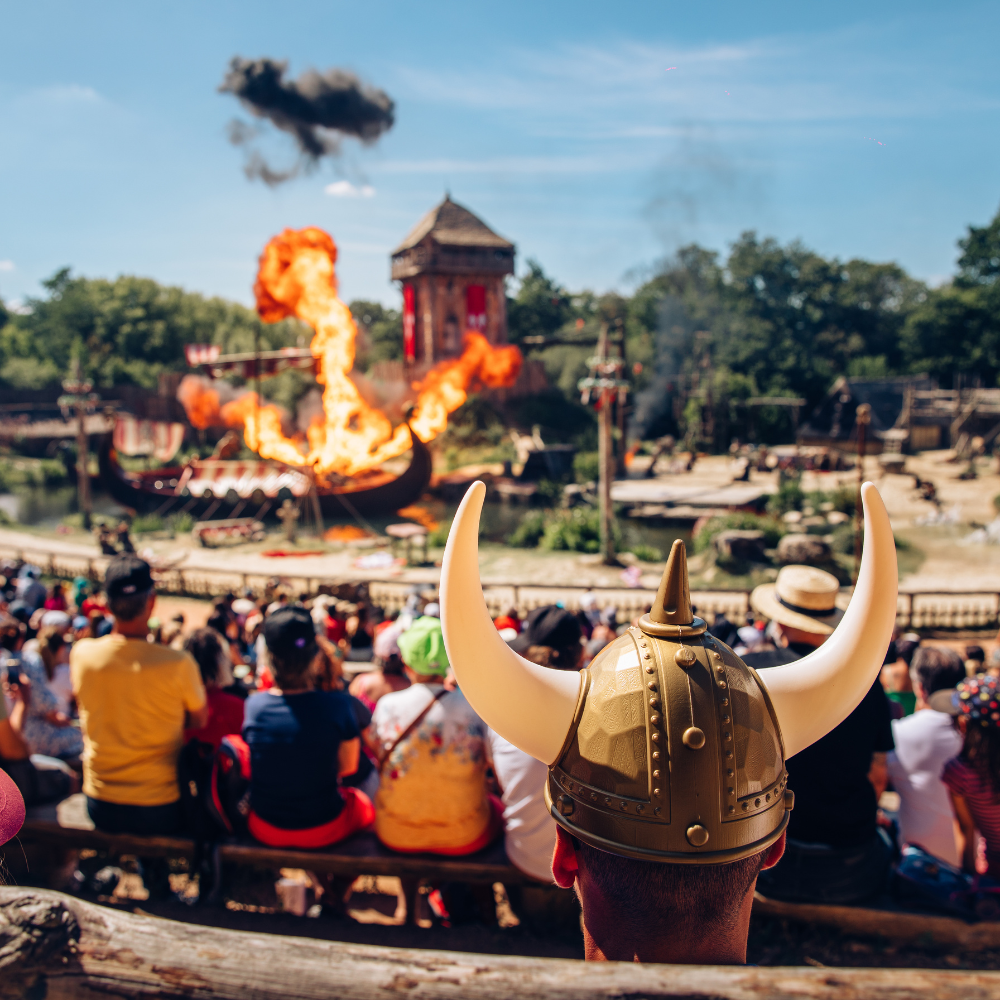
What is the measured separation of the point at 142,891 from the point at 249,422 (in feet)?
76.1

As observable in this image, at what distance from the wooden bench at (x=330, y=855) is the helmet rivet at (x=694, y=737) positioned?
7.55ft

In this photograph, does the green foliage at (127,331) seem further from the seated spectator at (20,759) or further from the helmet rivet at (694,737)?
the helmet rivet at (694,737)

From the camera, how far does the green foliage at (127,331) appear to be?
187ft

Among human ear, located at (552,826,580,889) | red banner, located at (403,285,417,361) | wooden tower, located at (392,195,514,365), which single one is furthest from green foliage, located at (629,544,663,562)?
red banner, located at (403,285,417,361)

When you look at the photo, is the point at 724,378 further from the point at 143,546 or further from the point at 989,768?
the point at 989,768

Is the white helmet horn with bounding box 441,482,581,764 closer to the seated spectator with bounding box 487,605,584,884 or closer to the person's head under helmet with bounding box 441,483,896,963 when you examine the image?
the person's head under helmet with bounding box 441,483,896,963

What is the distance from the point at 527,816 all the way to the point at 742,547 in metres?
14.1

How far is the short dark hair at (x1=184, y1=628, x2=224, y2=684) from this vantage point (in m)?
4.41

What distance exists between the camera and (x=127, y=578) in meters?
3.64

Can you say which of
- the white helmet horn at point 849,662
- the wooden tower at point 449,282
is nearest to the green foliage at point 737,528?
the white helmet horn at point 849,662

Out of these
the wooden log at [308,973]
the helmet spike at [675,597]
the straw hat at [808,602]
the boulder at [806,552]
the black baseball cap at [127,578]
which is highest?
the helmet spike at [675,597]

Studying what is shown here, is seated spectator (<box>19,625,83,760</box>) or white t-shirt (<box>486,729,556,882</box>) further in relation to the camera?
seated spectator (<box>19,625,83,760</box>)

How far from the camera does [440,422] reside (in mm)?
27953

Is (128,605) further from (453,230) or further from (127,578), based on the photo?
(453,230)
